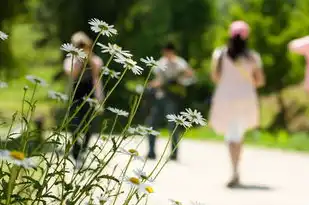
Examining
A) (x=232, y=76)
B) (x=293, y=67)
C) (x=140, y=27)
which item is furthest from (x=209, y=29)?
(x=232, y=76)

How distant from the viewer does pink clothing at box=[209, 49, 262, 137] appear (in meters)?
11.4

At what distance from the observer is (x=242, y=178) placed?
12648 mm

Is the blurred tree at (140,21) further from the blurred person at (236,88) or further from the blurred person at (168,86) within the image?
the blurred person at (236,88)

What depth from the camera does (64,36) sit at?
36.7 m

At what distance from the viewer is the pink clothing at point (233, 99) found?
11.4 m

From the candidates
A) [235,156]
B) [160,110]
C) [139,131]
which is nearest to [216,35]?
[160,110]

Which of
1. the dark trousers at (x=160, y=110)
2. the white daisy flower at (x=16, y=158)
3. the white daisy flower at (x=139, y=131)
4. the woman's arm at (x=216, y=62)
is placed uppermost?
the dark trousers at (x=160, y=110)

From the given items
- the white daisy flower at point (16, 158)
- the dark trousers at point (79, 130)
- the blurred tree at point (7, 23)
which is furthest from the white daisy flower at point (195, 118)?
the blurred tree at point (7, 23)

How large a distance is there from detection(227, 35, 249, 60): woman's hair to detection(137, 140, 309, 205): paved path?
1621 millimetres

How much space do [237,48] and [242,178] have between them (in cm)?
218

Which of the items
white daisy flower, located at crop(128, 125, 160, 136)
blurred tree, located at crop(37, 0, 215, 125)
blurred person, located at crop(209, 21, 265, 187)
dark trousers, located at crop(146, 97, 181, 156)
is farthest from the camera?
blurred tree, located at crop(37, 0, 215, 125)

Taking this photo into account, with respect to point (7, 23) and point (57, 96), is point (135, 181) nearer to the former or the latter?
point (57, 96)

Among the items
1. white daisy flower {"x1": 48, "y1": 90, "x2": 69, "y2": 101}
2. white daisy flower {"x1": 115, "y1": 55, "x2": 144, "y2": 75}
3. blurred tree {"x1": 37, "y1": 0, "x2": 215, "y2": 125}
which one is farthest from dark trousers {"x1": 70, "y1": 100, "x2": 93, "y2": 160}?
blurred tree {"x1": 37, "y1": 0, "x2": 215, "y2": 125}

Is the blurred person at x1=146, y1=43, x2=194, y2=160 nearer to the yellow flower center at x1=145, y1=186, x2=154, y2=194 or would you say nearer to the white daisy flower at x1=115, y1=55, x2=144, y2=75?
the white daisy flower at x1=115, y1=55, x2=144, y2=75
